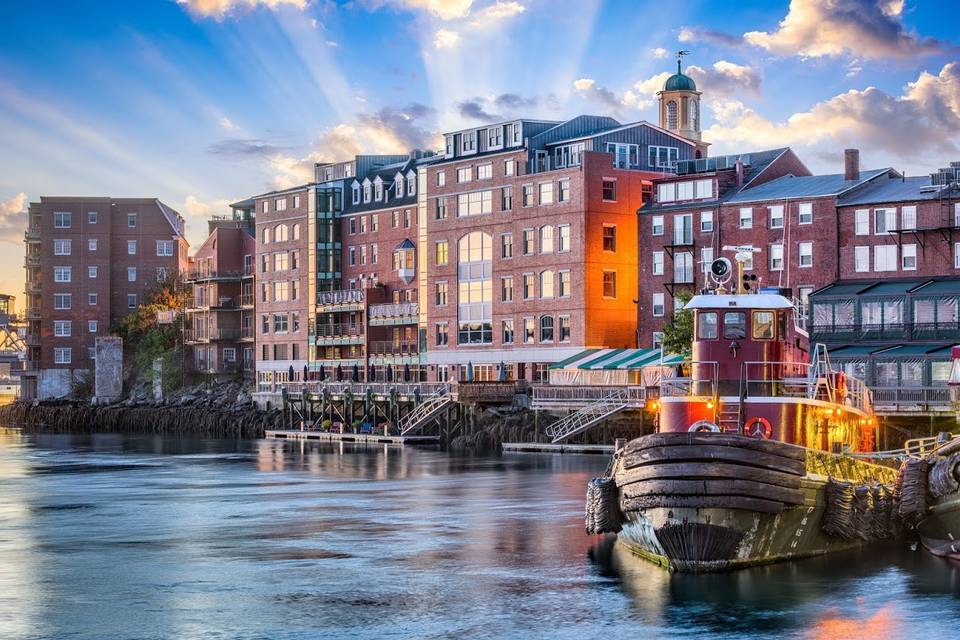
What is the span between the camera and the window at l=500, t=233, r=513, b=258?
11094 cm

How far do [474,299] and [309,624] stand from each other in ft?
271

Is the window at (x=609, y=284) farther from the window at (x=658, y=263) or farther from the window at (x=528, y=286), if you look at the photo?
the window at (x=528, y=286)

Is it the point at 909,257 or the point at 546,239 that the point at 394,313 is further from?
the point at 909,257

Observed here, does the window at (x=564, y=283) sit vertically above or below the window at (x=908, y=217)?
below

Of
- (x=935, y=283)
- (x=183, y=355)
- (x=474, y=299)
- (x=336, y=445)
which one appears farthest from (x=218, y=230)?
(x=935, y=283)

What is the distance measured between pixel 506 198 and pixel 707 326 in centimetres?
6913

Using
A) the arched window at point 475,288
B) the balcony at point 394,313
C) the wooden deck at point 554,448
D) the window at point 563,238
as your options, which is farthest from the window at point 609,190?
the wooden deck at point 554,448

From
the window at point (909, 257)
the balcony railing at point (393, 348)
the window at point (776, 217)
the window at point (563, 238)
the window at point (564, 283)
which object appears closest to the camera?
the window at point (909, 257)

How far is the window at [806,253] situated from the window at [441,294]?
3117cm

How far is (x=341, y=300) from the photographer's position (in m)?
128

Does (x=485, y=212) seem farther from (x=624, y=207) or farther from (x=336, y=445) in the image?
(x=336, y=445)

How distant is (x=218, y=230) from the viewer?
145 metres

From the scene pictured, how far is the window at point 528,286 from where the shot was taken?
10881 centimetres

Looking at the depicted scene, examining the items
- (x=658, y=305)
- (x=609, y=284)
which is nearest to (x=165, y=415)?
(x=609, y=284)
